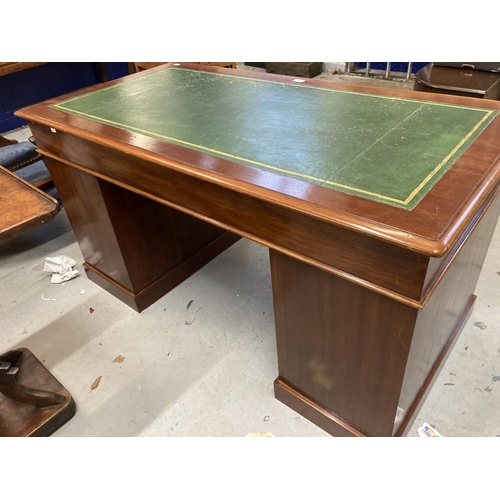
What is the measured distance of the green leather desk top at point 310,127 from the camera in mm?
1059

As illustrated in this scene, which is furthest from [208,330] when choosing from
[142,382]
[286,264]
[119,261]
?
[286,264]

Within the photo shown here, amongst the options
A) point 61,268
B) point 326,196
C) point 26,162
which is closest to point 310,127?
point 326,196

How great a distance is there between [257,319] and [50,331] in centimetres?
98

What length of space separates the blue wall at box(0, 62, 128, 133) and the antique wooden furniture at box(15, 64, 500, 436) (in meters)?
2.85

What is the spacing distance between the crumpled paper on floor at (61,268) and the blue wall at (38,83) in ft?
8.33

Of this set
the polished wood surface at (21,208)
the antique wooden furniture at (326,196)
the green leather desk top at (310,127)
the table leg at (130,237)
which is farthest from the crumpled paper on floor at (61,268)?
the polished wood surface at (21,208)

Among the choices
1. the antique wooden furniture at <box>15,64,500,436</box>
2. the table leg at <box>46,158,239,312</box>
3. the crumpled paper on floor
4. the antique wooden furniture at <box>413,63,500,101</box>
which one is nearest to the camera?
the antique wooden furniture at <box>15,64,500,436</box>

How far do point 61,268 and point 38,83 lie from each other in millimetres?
2855

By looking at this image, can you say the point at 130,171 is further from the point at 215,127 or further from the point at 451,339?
the point at 451,339

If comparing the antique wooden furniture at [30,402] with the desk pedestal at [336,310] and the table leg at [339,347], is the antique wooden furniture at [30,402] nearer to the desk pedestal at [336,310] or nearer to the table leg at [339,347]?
the desk pedestal at [336,310]

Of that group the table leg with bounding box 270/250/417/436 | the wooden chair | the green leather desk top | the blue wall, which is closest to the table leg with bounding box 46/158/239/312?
the green leather desk top

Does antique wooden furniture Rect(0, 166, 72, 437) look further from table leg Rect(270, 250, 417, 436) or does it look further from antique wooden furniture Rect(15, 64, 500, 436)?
table leg Rect(270, 250, 417, 436)

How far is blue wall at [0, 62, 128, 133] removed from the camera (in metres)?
4.12

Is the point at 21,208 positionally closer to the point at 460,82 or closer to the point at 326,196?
the point at 326,196
